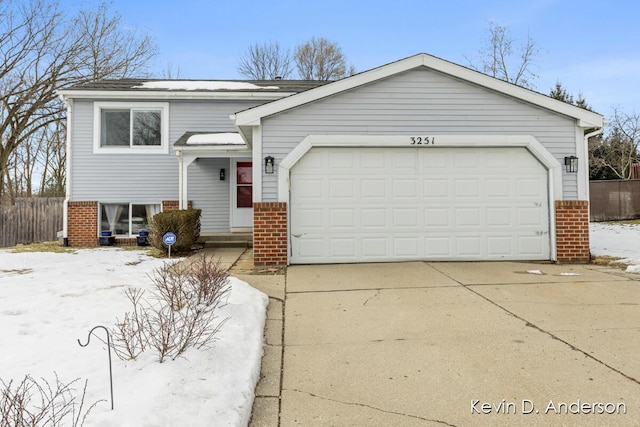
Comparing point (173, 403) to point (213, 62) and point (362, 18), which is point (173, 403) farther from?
point (213, 62)

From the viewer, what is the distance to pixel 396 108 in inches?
302

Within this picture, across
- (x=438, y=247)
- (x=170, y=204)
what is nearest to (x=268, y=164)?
(x=438, y=247)

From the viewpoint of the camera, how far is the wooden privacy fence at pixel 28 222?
13258 millimetres

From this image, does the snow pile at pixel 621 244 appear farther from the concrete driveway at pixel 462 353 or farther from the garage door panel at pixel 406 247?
the garage door panel at pixel 406 247

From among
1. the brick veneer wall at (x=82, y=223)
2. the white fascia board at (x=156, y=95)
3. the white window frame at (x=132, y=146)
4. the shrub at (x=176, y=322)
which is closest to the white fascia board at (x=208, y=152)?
the white window frame at (x=132, y=146)

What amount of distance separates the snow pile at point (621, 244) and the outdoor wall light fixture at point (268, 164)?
6.49 m

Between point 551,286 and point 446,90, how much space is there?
4.11 metres

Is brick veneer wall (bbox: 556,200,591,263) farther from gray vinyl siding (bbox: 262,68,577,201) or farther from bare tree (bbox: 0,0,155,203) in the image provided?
bare tree (bbox: 0,0,155,203)

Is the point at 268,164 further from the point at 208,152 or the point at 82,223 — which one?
the point at 82,223

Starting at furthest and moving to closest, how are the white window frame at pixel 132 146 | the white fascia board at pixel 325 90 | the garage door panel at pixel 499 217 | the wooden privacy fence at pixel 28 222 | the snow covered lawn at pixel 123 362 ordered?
1. the wooden privacy fence at pixel 28 222
2. the white window frame at pixel 132 146
3. the garage door panel at pixel 499 217
4. the white fascia board at pixel 325 90
5. the snow covered lawn at pixel 123 362

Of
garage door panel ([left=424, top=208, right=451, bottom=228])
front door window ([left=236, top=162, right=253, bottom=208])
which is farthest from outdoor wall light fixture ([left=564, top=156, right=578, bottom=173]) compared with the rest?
front door window ([left=236, top=162, right=253, bottom=208])

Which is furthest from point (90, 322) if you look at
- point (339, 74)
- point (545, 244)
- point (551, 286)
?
point (339, 74)

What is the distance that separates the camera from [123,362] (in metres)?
2.79
